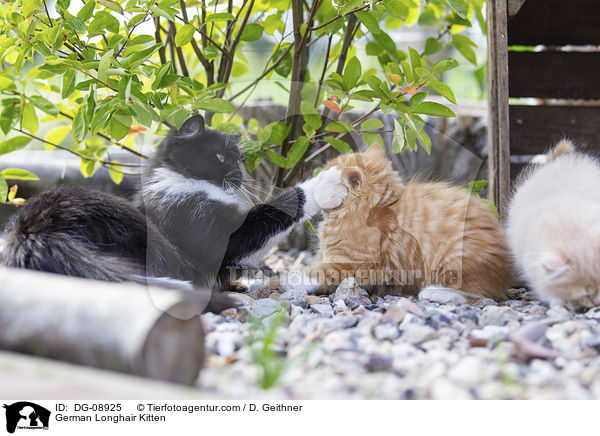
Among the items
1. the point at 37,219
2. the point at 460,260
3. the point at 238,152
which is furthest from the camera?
the point at 238,152

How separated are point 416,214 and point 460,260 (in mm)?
177

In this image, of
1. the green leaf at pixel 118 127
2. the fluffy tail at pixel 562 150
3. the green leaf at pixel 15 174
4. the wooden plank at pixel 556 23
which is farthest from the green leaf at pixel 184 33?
the wooden plank at pixel 556 23

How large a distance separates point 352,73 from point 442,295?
25.9 inches

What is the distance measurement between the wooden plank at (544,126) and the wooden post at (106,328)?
174 centimetres

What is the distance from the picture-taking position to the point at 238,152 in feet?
5.32

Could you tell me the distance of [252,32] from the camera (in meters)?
1.74

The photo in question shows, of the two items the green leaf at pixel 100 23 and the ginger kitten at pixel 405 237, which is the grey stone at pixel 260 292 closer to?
the ginger kitten at pixel 405 237

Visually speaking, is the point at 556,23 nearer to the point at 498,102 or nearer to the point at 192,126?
the point at 498,102

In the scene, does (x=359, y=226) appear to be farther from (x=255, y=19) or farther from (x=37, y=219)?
(x=255, y=19)

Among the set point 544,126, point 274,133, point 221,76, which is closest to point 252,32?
point 221,76

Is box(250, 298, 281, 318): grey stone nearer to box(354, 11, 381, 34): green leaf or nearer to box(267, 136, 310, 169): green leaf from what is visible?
box(267, 136, 310, 169): green leaf
